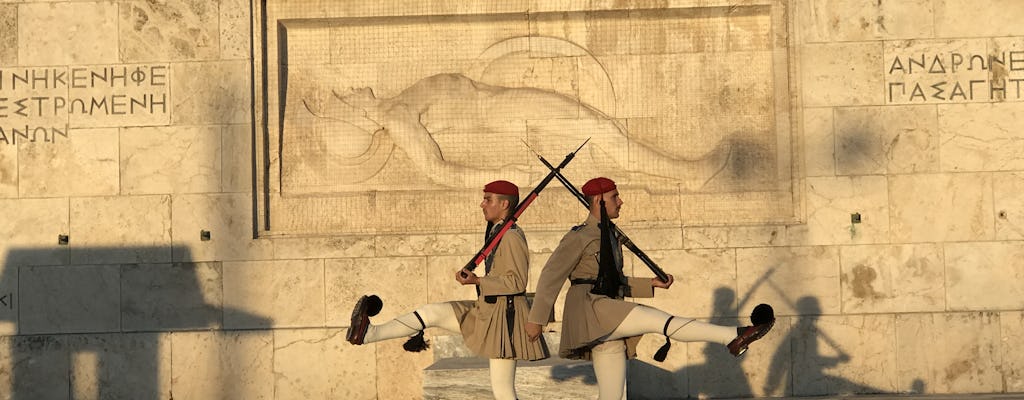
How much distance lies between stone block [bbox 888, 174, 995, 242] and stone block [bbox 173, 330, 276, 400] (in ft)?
20.7

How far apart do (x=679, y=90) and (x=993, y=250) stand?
342 centimetres

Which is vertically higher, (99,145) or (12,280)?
(99,145)

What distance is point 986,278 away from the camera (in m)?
13.8

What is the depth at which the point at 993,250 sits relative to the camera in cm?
1380

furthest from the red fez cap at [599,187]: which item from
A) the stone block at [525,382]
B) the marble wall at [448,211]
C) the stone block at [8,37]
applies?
the stone block at [8,37]

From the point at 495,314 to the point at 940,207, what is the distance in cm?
577

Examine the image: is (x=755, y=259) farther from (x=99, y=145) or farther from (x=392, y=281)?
(x=99, y=145)

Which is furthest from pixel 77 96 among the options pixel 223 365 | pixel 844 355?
pixel 844 355

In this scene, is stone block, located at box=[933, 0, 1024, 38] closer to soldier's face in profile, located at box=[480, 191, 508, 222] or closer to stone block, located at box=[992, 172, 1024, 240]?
stone block, located at box=[992, 172, 1024, 240]

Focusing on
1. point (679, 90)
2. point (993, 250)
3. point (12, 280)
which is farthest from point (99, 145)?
point (993, 250)

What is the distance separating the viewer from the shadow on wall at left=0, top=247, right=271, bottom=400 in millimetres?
14109

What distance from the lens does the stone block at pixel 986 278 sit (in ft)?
45.1

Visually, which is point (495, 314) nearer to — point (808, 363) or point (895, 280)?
point (808, 363)

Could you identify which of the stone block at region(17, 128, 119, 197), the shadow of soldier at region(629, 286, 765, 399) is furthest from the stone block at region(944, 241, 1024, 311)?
the stone block at region(17, 128, 119, 197)
